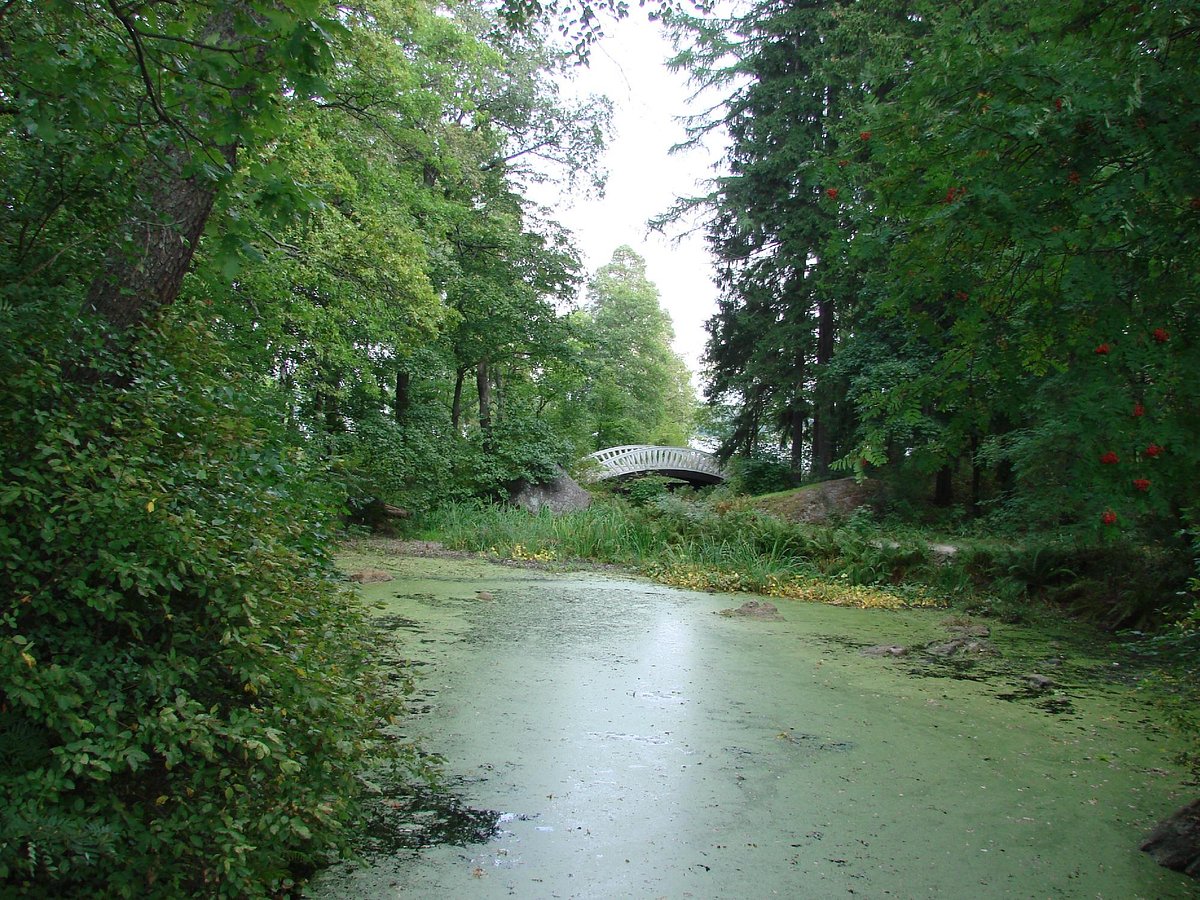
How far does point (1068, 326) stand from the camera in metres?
2.30

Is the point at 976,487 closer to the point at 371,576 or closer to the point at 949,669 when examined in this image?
the point at 949,669

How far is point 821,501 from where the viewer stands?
11977 millimetres

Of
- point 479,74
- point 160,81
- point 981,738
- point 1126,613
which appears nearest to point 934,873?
point 981,738

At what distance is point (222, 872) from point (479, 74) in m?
12.4

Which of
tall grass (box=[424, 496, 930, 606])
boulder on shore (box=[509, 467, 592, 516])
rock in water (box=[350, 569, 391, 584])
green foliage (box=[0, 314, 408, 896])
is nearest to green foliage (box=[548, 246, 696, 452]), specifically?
boulder on shore (box=[509, 467, 592, 516])

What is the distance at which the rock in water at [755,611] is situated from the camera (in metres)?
6.51

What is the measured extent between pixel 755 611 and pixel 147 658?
5340 mm

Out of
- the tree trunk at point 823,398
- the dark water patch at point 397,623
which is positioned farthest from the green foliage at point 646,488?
the dark water patch at point 397,623

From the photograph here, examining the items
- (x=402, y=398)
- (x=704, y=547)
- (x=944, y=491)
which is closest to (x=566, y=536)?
(x=704, y=547)

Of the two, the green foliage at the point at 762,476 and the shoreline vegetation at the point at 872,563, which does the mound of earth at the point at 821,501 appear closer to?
the shoreline vegetation at the point at 872,563

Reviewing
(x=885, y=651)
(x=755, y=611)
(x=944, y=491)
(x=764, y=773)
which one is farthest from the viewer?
(x=944, y=491)

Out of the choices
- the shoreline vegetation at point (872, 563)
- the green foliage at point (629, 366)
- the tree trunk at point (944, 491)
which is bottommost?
the shoreline vegetation at point (872, 563)

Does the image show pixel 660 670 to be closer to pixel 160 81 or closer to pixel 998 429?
pixel 160 81

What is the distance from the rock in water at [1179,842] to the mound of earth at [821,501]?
8.74 metres
